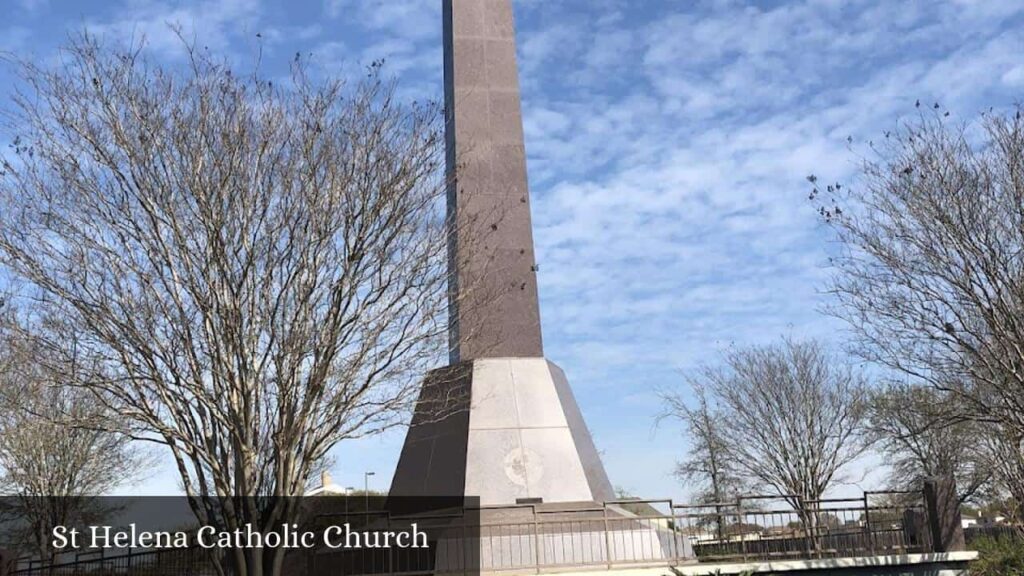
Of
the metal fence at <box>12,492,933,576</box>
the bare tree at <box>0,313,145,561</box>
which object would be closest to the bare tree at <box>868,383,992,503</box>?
the metal fence at <box>12,492,933,576</box>

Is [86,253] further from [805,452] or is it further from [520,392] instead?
[805,452]

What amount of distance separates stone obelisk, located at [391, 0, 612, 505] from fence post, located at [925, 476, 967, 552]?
20.0 ft

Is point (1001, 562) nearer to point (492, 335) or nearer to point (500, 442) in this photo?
point (500, 442)

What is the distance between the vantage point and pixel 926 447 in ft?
121

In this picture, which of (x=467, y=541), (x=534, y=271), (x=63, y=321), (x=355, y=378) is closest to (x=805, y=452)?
(x=534, y=271)

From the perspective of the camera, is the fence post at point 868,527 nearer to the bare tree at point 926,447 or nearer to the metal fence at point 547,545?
the metal fence at point 547,545

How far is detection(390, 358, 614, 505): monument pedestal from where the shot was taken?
15.1m

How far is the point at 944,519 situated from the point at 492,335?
356 inches

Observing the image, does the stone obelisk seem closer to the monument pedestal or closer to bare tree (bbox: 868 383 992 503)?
the monument pedestal

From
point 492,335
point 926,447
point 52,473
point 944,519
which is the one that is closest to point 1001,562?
point 944,519

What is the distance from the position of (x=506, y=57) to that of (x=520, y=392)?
24.2 feet

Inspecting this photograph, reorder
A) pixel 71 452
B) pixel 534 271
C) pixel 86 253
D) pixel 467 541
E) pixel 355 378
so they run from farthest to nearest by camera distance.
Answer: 1. pixel 71 452
2. pixel 534 271
3. pixel 467 541
4. pixel 355 378
5. pixel 86 253

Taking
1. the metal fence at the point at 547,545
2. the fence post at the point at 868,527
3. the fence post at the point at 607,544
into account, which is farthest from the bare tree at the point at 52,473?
the fence post at the point at 868,527

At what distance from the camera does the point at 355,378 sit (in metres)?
11.9
